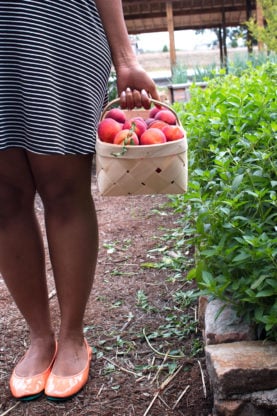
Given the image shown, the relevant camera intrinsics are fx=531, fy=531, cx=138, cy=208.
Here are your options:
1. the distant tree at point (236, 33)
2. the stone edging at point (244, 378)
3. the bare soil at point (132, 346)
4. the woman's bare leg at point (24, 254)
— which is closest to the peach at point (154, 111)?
the woman's bare leg at point (24, 254)

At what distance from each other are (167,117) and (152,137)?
0.17m

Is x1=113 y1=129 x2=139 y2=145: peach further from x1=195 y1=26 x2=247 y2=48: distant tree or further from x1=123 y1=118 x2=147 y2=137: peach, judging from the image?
x1=195 y1=26 x2=247 y2=48: distant tree

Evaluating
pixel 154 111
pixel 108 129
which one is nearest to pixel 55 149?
pixel 108 129

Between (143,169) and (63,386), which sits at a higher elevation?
(143,169)

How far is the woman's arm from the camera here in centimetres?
155

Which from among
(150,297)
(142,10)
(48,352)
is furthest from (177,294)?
(142,10)

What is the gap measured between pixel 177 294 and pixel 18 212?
1035mm

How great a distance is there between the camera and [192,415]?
1627 millimetres

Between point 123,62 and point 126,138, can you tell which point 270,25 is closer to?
point 123,62

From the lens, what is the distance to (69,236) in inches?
65.9

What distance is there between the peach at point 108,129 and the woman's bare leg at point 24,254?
254 mm

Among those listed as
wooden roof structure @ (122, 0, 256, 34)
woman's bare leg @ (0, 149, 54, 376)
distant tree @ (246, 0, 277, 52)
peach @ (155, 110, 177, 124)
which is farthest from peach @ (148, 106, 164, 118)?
wooden roof structure @ (122, 0, 256, 34)

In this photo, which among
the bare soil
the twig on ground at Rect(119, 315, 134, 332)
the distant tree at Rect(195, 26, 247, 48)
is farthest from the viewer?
the distant tree at Rect(195, 26, 247, 48)

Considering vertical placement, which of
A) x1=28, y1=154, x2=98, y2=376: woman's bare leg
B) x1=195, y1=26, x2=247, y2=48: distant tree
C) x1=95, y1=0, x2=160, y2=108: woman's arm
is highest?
x1=95, y1=0, x2=160, y2=108: woman's arm
